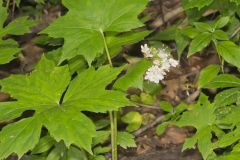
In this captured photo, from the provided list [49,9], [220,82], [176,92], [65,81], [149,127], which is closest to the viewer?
[65,81]

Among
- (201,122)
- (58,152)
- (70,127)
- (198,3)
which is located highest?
(198,3)

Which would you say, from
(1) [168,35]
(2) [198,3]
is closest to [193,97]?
(1) [168,35]

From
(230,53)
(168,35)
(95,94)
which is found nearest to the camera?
(95,94)

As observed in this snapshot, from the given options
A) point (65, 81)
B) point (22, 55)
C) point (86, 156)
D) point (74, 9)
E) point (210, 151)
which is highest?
point (74, 9)

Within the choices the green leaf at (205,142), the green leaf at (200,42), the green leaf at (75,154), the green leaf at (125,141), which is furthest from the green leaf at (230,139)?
the green leaf at (75,154)

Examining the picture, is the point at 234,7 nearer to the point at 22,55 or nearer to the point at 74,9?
the point at 74,9

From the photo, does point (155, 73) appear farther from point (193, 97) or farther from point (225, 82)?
point (193, 97)

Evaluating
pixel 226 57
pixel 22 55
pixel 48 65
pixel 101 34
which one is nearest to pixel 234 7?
pixel 226 57
